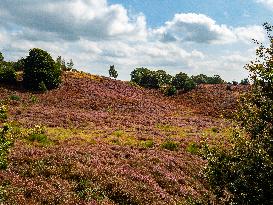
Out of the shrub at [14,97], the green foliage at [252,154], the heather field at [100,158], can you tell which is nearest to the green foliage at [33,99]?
the heather field at [100,158]

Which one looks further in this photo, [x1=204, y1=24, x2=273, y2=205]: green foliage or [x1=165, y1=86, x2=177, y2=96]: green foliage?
[x1=165, y1=86, x2=177, y2=96]: green foliage

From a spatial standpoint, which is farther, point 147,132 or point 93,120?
point 93,120

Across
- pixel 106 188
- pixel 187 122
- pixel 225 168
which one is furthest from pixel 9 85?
pixel 225 168

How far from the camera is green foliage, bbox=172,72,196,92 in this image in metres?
87.8

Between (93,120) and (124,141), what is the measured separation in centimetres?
1219

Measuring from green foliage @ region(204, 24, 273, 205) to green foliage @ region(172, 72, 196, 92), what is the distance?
73687 millimetres

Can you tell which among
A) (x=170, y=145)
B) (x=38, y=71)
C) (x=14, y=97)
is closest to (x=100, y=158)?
(x=170, y=145)

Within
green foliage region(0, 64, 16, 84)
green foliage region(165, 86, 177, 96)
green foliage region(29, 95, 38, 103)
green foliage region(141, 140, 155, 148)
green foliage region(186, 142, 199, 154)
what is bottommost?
green foliage region(186, 142, 199, 154)

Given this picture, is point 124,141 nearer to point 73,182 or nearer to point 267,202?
point 73,182

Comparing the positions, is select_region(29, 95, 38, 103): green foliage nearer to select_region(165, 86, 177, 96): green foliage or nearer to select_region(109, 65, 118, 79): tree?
select_region(165, 86, 177, 96): green foliage

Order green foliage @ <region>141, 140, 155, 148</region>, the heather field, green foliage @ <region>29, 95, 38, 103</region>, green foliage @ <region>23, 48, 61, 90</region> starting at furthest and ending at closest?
green foliage @ <region>23, 48, 61, 90</region>
green foliage @ <region>29, 95, 38, 103</region>
green foliage @ <region>141, 140, 155, 148</region>
the heather field

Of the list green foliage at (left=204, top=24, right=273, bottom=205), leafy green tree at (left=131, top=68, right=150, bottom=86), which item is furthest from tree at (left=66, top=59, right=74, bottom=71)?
green foliage at (left=204, top=24, right=273, bottom=205)

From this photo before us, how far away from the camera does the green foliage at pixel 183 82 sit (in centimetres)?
8781

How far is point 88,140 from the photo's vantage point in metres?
33.2
